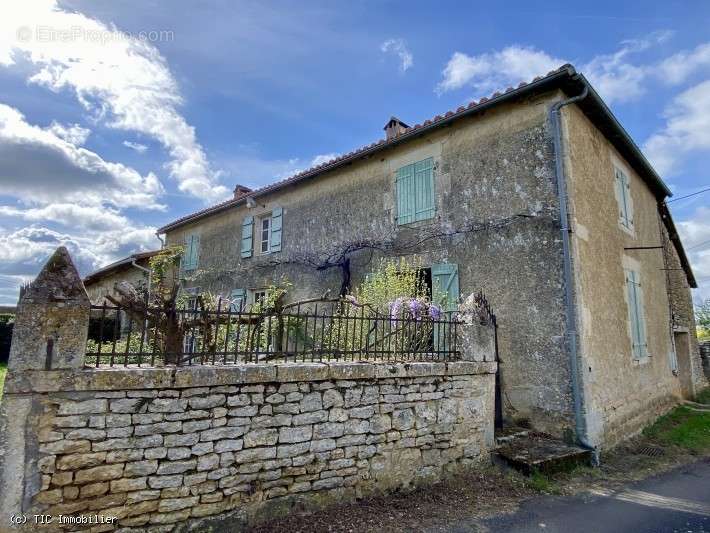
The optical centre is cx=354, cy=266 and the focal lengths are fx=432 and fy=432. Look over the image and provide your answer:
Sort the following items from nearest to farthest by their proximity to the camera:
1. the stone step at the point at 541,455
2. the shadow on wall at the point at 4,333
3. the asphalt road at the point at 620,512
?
the asphalt road at the point at 620,512 → the stone step at the point at 541,455 → the shadow on wall at the point at 4,333

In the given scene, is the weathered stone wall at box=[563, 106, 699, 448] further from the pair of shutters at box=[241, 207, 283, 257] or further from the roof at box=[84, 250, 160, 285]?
the roof at box=[84, 250, 160, 285]

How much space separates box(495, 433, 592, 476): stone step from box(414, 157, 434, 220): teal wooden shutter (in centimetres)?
428

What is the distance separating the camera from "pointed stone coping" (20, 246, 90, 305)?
320 cm

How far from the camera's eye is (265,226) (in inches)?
488

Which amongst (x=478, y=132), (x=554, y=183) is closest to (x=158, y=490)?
(x=554, y=183)

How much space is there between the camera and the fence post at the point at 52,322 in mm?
3107

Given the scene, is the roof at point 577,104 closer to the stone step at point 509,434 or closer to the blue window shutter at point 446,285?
the blue window shutter at point 446,285

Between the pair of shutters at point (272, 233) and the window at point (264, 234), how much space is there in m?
0.24

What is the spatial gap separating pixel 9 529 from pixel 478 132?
7969 mm

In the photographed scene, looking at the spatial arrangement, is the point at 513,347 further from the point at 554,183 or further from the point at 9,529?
the point at 9,529

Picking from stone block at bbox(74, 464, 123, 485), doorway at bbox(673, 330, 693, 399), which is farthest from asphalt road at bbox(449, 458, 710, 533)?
doorway at bbox(673, 330, 693, 399)

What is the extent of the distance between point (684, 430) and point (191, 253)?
542 inches

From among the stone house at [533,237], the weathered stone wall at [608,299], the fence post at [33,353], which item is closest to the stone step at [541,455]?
the stone house at [533,237]

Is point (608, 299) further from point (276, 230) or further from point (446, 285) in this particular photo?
point (276, 230)
